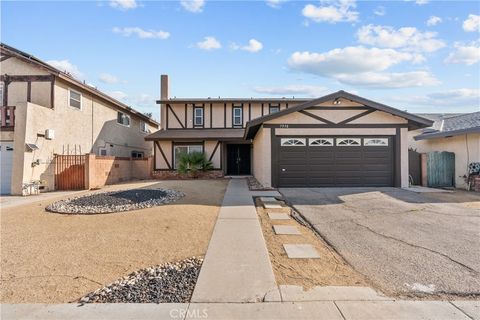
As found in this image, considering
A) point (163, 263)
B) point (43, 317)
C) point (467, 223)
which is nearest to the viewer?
point (43, 317)

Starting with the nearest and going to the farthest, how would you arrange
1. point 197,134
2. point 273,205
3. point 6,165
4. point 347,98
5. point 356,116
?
point 273,205
point 6,165
point 347,98
point 356,116
point 197,134

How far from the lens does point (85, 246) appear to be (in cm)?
511

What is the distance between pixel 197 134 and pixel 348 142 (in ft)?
34.8

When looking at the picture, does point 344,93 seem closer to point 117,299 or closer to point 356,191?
point 356,191

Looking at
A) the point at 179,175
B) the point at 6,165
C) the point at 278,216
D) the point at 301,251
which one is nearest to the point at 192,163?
the point at 179,175

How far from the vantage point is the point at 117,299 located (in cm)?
330

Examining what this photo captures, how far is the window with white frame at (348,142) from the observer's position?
12719mm

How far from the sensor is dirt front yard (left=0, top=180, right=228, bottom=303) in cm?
371

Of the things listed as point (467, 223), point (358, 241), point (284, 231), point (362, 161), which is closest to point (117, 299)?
point (284, 231)

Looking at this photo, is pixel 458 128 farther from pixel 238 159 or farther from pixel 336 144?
pixel 238 159

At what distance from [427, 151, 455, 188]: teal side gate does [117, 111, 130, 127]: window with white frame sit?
2011cm

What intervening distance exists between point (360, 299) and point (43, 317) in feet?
11.9

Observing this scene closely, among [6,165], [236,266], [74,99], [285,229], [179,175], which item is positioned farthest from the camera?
[179,175]

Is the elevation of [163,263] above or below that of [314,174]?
below
